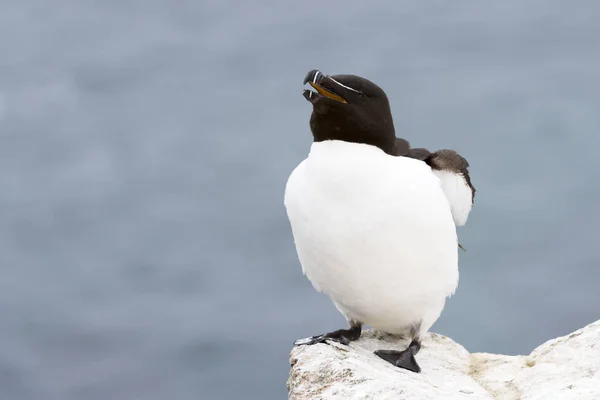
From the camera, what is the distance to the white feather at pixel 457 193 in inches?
311

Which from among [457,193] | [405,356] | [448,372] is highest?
[457,193]

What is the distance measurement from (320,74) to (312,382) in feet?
7.91

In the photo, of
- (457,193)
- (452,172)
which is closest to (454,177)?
(452,172)

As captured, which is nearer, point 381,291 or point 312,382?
point 312,382

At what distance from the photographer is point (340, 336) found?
7.93m

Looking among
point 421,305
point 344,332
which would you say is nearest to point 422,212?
point 421,305

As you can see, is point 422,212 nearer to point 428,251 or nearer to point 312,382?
point 428,251

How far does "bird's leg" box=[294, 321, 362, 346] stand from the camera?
7594 mm

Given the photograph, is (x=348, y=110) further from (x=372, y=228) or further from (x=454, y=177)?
(x=454, y=177)

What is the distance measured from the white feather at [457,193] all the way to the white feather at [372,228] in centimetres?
30

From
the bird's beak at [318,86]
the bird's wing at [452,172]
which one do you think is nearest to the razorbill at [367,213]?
the bird's beak at [318,86]

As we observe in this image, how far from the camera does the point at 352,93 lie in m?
7.13

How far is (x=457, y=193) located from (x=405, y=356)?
5.04ft

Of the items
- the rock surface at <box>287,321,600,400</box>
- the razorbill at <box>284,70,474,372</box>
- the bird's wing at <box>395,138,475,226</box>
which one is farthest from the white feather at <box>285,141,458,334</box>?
the rock surface at <box>287,321,600,400</box>
